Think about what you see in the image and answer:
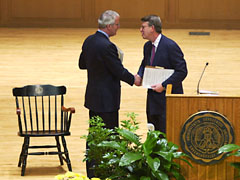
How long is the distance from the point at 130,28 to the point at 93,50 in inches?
176

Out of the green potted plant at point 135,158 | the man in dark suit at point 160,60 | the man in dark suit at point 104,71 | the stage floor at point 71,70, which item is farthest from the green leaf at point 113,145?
the stage floor at point 71,70

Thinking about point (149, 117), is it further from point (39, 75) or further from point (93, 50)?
point (39, 75)

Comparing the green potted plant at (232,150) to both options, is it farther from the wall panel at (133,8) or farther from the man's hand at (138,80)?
the wall panel at (133,8)

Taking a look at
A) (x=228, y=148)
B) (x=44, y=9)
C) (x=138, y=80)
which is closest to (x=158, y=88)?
(x=138, y=80)

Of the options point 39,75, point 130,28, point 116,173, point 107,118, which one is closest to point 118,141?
point 116,173

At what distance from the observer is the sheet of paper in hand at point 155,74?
14.3 ft

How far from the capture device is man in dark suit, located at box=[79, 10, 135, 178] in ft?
14.2

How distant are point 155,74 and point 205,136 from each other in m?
1.14

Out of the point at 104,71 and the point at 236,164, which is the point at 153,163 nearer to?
the point at 236,164

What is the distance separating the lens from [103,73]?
437cm

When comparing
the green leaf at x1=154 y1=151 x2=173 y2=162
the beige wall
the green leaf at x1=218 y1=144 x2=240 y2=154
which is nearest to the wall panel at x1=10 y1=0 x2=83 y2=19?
the beige wall

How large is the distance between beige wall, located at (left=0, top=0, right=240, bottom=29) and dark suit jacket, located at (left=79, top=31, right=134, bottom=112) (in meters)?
4.49

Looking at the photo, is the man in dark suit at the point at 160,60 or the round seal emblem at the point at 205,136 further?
the man in dark suit at the point at 160,60

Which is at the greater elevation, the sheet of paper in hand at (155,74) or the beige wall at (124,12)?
the beige wall at (124,12)
